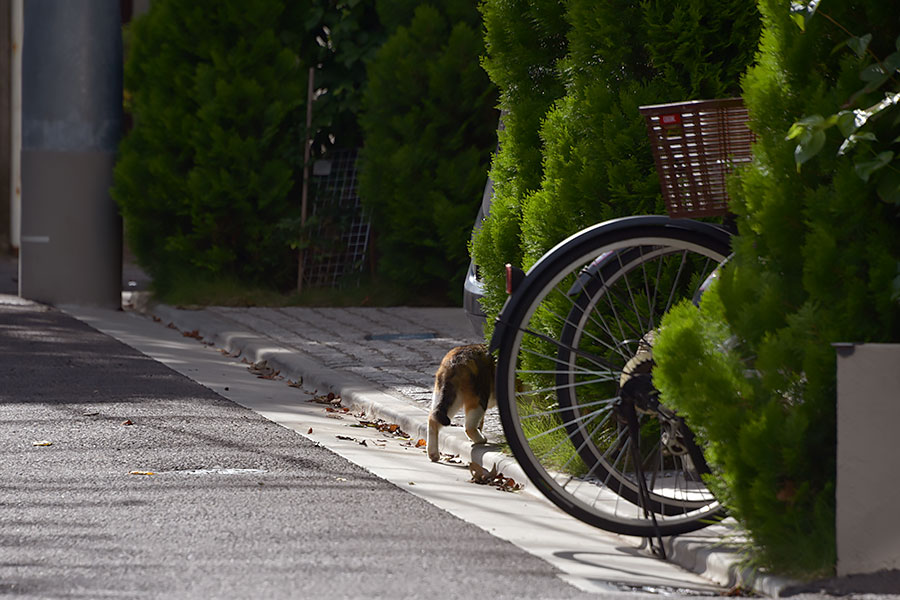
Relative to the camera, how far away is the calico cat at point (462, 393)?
615 centimetres

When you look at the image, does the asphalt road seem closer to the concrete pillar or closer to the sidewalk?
the sidewalk

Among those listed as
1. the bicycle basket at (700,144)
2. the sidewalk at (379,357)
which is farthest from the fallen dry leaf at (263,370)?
the bicycle basket at (700,144)

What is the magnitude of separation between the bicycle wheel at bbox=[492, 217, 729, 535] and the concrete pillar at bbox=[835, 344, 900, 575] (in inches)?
25.8

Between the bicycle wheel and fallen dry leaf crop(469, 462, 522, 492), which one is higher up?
the bicycle wheel

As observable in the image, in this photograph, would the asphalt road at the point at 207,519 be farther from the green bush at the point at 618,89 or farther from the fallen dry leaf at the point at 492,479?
the green bush at the point at 618,89

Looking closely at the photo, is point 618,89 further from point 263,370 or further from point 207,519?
point 263,370

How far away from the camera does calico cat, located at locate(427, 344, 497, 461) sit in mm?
6148

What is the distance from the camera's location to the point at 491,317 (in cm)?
620

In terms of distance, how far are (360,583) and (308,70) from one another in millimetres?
9702

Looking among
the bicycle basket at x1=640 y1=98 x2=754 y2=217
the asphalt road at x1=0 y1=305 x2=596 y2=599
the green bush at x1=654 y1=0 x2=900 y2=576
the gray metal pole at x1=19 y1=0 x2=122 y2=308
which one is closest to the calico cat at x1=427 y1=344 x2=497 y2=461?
the asphalt road at x1=0 y1=305 x2=596 y2=599

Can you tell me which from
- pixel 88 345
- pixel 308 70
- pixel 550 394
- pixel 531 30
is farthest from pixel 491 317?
pixel 308 70

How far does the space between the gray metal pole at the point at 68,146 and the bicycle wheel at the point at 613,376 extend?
8042mm

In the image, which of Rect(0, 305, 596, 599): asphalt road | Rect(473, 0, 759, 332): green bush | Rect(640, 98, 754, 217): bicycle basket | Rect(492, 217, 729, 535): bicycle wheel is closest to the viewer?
Rect(0, 305, 596, 599): asphalt road

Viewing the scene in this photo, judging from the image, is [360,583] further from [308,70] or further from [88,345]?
[308,70]
